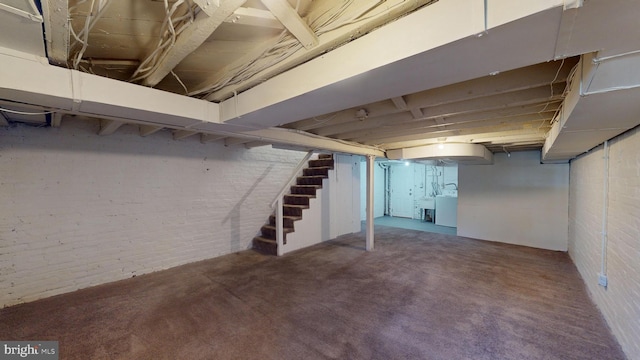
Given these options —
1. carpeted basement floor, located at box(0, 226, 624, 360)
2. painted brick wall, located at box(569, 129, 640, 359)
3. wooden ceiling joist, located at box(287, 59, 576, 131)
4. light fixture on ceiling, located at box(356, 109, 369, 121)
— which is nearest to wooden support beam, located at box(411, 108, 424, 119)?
wooden ceiling joist, located at box(287, 59, 576, 131)

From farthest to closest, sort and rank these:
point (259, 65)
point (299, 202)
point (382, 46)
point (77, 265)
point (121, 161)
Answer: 1. point (299, 202)
2. point (121, 161)
3. point (77, 265)
4. point (259, 65)
5. point (382, 46)

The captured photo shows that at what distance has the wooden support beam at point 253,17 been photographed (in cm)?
111

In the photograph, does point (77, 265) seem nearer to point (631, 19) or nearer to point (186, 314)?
point (186, 314)

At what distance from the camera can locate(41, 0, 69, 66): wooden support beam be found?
1016 mm

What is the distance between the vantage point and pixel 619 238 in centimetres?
213

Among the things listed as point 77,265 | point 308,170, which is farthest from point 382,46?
point 308,170

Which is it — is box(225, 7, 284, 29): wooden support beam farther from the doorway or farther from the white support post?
the doorway

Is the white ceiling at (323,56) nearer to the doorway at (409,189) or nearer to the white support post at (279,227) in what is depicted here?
the white support post at (279,227)

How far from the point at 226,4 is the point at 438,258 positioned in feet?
14.4

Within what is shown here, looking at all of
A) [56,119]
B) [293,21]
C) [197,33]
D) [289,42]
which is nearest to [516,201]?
[289,42]

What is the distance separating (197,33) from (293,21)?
481mm

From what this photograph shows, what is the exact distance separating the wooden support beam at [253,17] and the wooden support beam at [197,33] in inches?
2.3

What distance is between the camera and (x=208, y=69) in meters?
1.86

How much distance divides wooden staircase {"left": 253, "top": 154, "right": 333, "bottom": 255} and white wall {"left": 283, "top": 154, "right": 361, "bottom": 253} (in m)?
0.11
